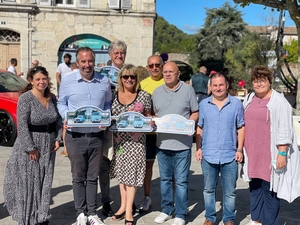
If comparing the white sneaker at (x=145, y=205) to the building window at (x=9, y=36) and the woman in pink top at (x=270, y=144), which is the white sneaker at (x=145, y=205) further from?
the building window at (x=9, y=36)

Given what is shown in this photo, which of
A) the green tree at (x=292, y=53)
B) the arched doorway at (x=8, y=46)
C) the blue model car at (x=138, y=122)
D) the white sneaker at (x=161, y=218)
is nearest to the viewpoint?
the blue model car at (x=138, y=122)

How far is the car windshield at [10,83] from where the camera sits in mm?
9125

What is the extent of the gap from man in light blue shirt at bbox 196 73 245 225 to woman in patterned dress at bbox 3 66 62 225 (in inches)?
66.5

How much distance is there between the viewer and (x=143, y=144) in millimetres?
4457

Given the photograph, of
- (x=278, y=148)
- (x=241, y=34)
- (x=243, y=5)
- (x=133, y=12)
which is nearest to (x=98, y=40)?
(x=133, y=12)

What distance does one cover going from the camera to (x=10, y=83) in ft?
30.8

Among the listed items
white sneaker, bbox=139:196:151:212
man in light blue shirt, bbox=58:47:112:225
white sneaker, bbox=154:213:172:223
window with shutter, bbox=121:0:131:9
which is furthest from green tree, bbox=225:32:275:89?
man in light blue shirt, bbox=58:47:112:225

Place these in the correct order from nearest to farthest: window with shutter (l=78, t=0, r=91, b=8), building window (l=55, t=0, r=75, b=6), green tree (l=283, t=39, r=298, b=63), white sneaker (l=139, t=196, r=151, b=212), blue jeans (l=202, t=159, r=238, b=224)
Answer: blue jeans (l=202, t=159, r=238, b=224) → white sneaker (l=139, t=196, r=151, b=212) → window with shutter (l=78, t=0, r=91, b=8) → building window (l=55, t=0, r=75, b=6) → green tree (l=283, t=39, r=298, b=63)

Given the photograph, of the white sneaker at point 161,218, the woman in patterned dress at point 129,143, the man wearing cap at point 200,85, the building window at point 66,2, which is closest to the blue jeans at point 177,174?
the white sneaker at point 161,218

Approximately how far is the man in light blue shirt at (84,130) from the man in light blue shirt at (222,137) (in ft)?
3.79

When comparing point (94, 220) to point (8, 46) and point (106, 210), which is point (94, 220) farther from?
point (8, 46)

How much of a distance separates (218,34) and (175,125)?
3992cm

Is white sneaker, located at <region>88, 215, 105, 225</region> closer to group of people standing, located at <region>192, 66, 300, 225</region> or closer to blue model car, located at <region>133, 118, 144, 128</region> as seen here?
blue model car, located at <region>133, 118, 144, 128</region>

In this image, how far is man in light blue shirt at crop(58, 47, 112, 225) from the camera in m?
4.11
